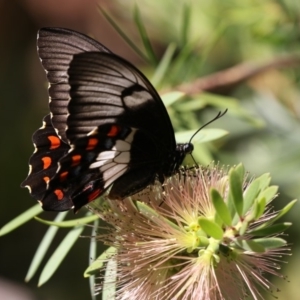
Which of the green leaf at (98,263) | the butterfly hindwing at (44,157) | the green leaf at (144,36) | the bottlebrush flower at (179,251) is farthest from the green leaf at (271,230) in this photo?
the green leaf at (144,36)

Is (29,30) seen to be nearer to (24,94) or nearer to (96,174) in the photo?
(24,94)

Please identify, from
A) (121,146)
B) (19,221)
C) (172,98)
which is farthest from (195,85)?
(19,221)

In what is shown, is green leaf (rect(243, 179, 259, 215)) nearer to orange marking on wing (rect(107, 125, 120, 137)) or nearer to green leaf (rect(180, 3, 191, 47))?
orange marking on wing (rect(107, 125, 120, 137))

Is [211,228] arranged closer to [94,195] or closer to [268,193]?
[268,193]

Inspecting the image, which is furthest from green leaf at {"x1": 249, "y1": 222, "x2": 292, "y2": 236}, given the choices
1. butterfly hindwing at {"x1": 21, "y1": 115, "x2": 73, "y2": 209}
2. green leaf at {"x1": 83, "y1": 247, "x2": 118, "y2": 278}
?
butterfly hindwing at {"x1": 21, "y1": 115, "x2": 73, "y2": 209}

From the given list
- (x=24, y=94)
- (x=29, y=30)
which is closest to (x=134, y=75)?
(x=24, y=94)

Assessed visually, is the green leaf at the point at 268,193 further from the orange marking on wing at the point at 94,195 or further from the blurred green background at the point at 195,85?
the blurred green background at the point at 195,85

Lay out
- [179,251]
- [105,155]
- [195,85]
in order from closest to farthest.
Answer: [179,251]
[105,155]
[195,85]

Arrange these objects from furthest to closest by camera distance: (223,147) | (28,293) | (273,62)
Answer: (28,293)
(223,147)
(273,62)
